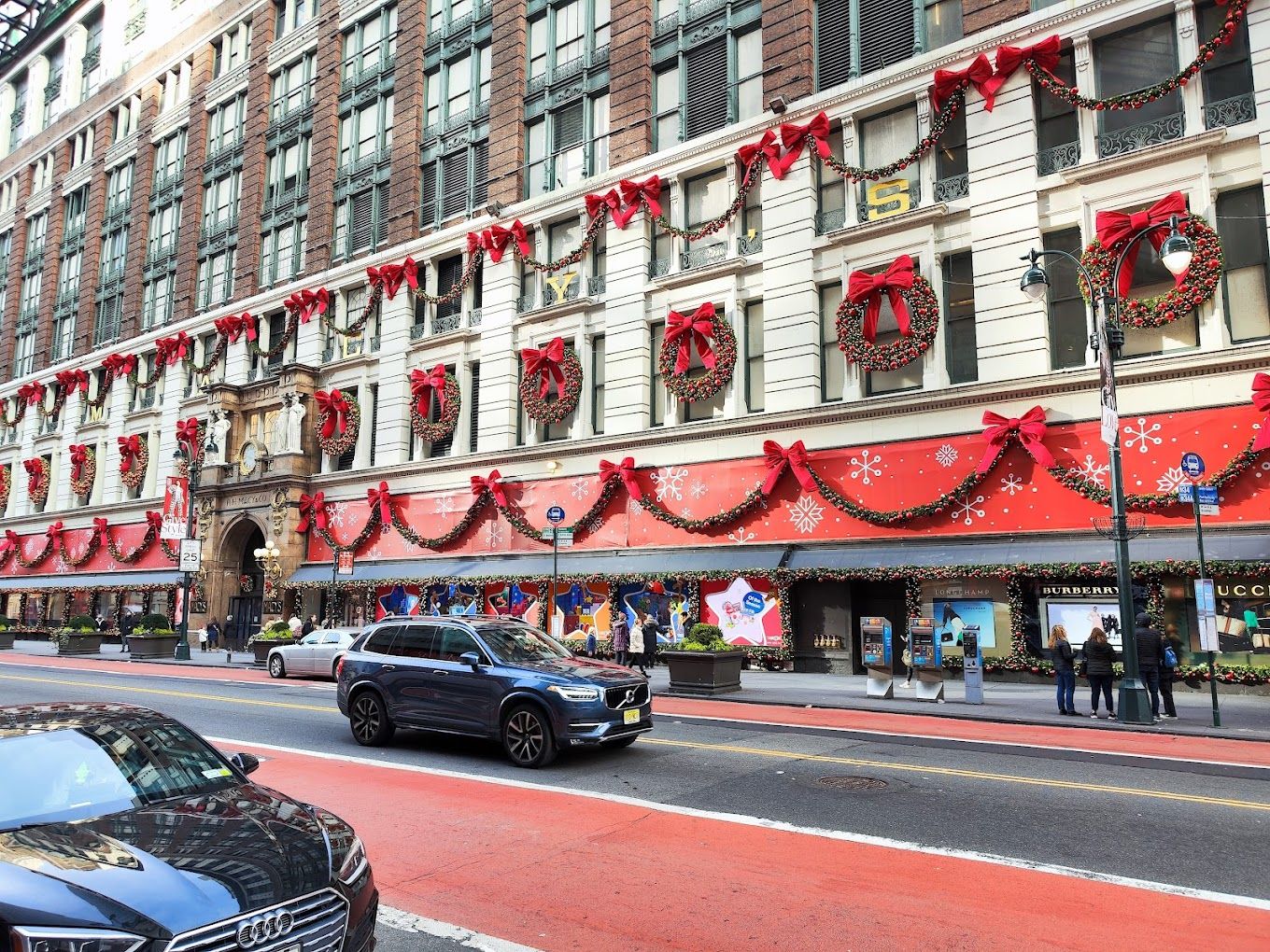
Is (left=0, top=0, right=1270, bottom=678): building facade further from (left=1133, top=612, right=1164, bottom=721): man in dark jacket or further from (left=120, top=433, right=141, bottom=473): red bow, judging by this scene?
(left=1133, top=612, right=1164, bottom=721): man in dark jacket

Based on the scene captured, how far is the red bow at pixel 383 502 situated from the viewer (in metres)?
34.4

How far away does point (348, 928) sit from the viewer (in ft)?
12.9

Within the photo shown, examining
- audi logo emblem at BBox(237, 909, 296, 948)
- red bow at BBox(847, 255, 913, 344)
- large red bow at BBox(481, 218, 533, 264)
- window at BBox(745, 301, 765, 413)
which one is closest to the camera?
audi logo emblem at BBox(237, 909, 296, 948)

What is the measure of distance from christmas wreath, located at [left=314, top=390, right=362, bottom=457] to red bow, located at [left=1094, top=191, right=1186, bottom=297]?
28.6 m

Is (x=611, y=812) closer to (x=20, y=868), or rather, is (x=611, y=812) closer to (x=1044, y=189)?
(x=20, y=868)

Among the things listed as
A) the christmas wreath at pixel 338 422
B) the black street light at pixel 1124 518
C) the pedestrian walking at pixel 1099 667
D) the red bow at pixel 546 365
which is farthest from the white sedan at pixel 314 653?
the black street light at pixel 1124 518

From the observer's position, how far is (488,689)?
35.0 feet

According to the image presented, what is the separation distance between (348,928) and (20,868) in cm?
138

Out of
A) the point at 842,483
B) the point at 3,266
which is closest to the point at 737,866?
the point at 842,483

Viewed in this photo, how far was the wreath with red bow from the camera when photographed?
19.2 metres

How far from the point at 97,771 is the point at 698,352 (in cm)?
2372

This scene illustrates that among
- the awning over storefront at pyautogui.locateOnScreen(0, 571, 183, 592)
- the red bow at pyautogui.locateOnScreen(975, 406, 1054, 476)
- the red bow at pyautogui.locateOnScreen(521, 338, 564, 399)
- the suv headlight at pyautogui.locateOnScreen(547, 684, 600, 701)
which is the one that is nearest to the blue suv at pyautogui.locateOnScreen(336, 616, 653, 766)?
the suv headlight at pyautogui.locateOnScreen(547, 684, 600, 701)

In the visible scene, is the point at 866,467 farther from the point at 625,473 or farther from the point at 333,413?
the point at 333,413

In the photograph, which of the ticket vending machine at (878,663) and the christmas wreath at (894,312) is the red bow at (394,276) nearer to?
the christmas wreath at (894,312)
